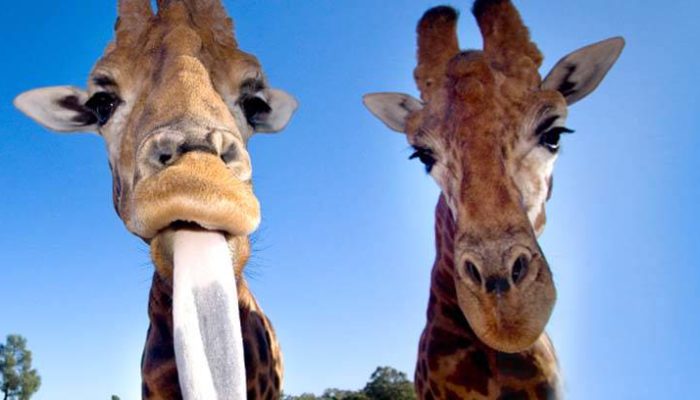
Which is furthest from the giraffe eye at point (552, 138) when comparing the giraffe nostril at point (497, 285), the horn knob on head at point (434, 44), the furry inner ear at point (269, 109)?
the furry inner ear at point (269, 109)

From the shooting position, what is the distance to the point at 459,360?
4.42 metres

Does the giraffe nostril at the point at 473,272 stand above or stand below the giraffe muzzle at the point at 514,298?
above

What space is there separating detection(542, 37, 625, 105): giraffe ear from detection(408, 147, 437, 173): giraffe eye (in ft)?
3.52

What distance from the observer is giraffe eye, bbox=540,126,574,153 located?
4320 mm

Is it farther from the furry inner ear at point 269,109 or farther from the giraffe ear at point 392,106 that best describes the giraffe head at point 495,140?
the furry inner ear at point 269,109

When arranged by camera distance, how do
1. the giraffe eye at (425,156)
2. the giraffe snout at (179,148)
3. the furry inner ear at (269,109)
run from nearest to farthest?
the giraffe snout at (179,148)
the furry inner ear at (269,109)
the giraffe eye at (425,156)

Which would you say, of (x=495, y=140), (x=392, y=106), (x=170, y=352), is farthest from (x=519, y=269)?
(x=392, y=106)

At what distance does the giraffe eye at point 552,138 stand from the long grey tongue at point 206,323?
2.65 meters

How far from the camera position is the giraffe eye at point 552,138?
4320mm

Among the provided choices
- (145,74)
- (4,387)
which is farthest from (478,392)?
(4,387)

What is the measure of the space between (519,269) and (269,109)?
1871 millimetres

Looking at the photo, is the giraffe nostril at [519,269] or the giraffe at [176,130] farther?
the giraffe nostril at [519,269]

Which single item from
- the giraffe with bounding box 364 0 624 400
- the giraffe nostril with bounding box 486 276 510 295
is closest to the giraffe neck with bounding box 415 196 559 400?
the giraffe with bounding box 364 0 624 400

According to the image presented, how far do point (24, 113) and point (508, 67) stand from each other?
136 inches
